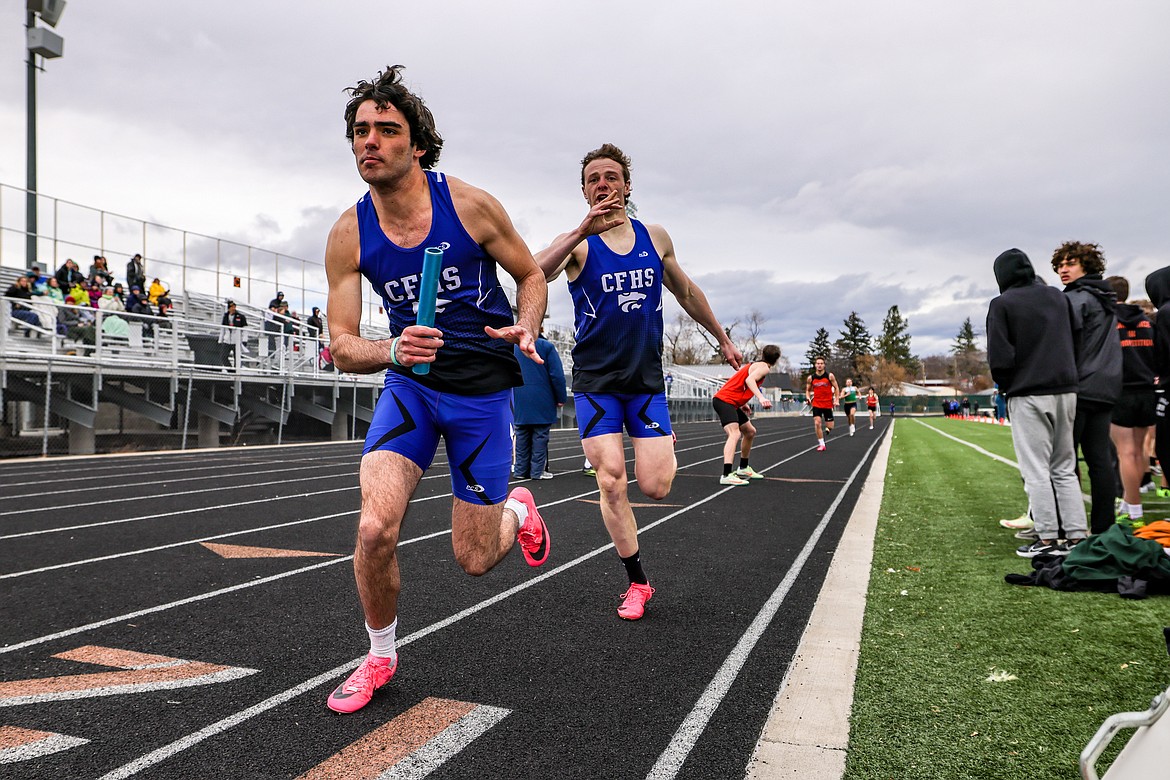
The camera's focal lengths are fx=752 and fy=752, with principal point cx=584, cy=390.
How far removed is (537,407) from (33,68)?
20.2 metres

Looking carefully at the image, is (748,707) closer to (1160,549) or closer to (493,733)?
(493,733)

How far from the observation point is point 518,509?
3607 mm

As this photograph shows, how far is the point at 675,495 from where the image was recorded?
914 cm

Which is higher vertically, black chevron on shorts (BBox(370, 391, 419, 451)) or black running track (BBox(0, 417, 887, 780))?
black chevron on shorts (BBox(370, 391, 419, 451))

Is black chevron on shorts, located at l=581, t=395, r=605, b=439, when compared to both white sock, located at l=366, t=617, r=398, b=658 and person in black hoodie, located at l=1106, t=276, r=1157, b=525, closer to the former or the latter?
white sock, located at l=366, t=617, r=398, b=658

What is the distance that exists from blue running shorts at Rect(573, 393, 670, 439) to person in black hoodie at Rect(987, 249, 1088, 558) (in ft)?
8.20

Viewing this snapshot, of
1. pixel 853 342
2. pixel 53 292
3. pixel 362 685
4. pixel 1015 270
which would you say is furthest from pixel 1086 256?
pixel 853 342

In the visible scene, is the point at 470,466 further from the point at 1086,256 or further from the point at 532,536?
the point at 1086,256

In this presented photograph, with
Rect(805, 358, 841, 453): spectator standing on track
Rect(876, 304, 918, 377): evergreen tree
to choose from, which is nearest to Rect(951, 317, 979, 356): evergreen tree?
Rect(876, 304, 918, 377): evergreen tree

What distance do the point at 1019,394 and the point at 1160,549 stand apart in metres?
1.24

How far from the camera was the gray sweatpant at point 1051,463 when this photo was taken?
4961mm

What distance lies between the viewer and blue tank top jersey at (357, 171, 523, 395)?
2951mm

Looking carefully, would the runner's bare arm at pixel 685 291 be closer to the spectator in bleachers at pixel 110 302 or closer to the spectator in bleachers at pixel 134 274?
the spectator in bleachers at pixel 110 302

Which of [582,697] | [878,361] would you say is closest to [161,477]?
[582,697]
